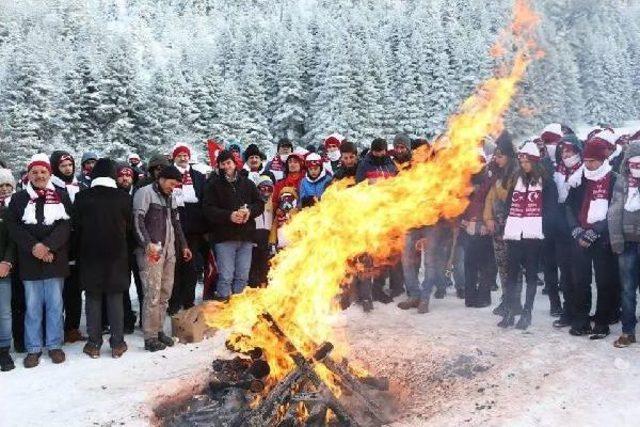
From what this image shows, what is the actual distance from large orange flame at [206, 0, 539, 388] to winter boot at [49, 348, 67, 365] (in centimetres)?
197

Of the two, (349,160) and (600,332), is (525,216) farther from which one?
(349,160)

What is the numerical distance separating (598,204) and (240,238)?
204 inches

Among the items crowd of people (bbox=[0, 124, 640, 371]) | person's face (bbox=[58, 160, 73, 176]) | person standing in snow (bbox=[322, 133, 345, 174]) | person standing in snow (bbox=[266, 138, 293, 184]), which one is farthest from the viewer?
person standing in snow (bbox=[322, 133, 345, 174])

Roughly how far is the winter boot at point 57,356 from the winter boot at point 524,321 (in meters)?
6.23

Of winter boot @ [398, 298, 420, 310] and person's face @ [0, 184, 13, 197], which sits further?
winter boot @ [398, 298, 420, 310]

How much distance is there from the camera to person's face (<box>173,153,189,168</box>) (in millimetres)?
9867

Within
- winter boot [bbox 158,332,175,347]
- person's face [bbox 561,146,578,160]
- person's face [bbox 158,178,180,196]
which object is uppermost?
person's face [bbox 561,146,578,160]

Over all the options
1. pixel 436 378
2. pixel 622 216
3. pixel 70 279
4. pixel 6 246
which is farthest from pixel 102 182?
pixel 622 216

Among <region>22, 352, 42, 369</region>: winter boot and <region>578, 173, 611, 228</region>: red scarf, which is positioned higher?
<region>578, 173, 611, 228</region>: red scarf

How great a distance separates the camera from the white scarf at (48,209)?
790 centimetres

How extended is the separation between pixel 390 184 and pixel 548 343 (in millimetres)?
2887

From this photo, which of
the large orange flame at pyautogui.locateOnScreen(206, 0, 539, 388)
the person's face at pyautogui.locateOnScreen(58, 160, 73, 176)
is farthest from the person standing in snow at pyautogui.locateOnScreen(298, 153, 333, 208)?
the person's face at pyautogui.locateOnScreen(58, 160, 73, 176)

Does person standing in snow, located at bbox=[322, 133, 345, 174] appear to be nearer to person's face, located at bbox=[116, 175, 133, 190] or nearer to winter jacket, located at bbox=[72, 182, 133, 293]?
person's face, located at bbox=[116, 175, 133, 190]

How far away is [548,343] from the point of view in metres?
7.60
